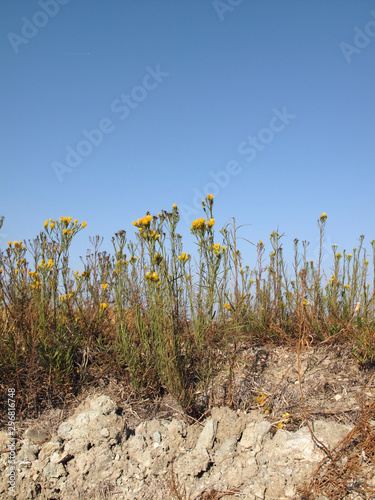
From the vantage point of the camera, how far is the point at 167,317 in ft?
9.05

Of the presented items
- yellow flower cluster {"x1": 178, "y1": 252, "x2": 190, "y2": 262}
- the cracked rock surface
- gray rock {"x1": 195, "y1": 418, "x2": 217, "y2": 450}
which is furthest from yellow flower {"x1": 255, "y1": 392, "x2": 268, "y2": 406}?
yellow flower cluster {"x1": 178, "y1": 252, "x2": 190, "y2": 262}

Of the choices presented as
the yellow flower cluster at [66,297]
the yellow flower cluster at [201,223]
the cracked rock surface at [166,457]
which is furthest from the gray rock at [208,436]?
the yellow flower cluster at [66,297]

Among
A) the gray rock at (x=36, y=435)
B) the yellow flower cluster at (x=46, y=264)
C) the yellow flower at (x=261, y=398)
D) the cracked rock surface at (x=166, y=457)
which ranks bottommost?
the cracked rock surface at (x=166, y=457)

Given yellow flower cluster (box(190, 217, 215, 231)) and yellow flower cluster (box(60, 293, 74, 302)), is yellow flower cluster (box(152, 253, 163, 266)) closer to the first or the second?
yellow flower cluster (box(190, 217, 215, 231))

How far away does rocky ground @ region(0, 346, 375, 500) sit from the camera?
7.02 ft

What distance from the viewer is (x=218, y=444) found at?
2479mm

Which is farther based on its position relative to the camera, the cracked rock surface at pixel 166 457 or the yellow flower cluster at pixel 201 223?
the yellow flower cluster at pixel 201 223

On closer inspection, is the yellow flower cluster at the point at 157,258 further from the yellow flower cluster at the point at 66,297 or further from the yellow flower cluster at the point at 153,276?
the yellow flower cluster at the point at 66,297

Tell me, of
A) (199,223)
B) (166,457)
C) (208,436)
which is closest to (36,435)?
(166,457)

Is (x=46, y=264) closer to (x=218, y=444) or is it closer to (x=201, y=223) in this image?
(x=201, y=223)

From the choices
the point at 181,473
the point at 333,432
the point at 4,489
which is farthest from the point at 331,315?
the point at 4,489

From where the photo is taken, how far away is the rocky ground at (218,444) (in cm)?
214

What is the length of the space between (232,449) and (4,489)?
1541mm

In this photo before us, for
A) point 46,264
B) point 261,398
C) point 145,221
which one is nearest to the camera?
point 145,221
